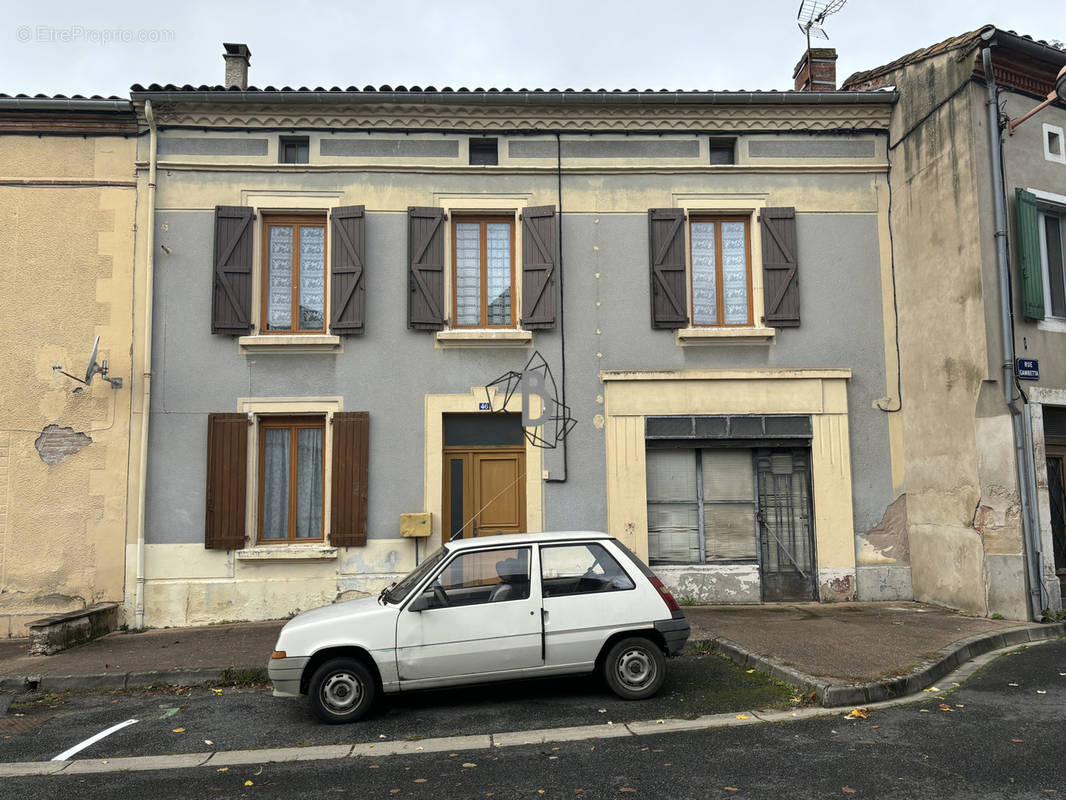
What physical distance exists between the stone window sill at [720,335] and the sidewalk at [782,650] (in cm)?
363

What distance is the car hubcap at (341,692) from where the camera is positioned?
6.16 metres

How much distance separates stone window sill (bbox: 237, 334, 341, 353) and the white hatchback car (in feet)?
16.1

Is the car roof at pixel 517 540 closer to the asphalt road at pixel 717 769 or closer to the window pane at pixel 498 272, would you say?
the asphalt road at pixel 717 769

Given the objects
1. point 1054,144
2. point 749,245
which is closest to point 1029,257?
point 1054,144

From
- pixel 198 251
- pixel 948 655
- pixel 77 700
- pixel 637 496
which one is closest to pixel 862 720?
pixel 948 655

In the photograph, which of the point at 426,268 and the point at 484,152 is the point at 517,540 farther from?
the point at 484,152

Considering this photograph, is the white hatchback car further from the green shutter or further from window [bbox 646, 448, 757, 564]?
the green shutter

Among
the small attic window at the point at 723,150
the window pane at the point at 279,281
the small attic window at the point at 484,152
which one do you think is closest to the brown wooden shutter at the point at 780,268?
the small attic window at the point at 723,150

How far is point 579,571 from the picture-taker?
258 inches

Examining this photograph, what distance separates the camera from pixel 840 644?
7969 mm

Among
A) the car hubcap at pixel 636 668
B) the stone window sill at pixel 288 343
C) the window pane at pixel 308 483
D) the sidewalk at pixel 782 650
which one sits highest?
the stone window sill at pixel 288 343

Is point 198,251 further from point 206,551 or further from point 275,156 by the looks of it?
point 206,551

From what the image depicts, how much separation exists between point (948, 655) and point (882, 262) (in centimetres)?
593

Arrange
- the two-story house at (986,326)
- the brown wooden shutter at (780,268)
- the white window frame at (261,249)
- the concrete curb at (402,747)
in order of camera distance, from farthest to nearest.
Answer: the brown wooden shutter at (780,268)
the white window frame at (261,249)
the two-story house at (986,326)
the concrete curb at (402,747)
